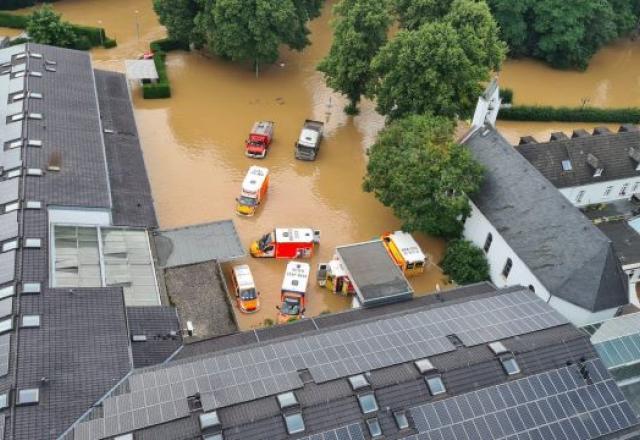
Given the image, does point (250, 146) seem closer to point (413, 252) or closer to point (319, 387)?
point (413, 252)

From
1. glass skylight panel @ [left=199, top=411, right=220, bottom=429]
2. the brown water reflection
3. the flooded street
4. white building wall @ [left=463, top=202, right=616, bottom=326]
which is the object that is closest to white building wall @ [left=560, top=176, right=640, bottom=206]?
white building wall @ [left=463, top=202, right=616, bottom=326]

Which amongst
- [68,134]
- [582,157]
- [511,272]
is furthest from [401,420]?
[582,157]

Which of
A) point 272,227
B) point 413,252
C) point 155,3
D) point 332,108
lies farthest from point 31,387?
point 155,3

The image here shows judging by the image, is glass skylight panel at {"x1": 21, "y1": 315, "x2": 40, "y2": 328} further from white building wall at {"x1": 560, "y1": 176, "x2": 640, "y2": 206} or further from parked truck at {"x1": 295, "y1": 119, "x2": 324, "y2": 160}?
white building wall at {"x1": 560, "y1": 176, "x2": 640, "y2": 206}

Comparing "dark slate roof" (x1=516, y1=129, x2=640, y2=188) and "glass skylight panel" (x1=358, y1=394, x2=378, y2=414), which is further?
"dark slate roof" (x1=516, y1=129, x2=640, y2=188)

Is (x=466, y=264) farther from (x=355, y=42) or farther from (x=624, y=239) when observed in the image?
(x=355, y=42)
